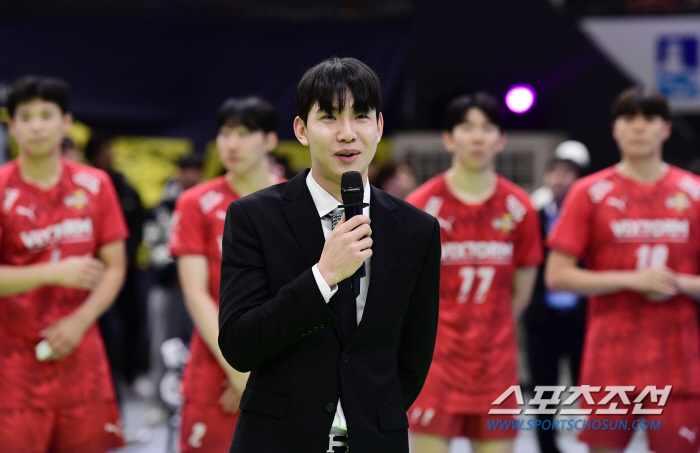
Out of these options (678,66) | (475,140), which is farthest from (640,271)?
(678,66)

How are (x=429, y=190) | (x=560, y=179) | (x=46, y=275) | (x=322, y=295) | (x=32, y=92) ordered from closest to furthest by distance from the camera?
(x=322, y=295)
(x=46, y=275)
(x=32, y=92)
(x=429, y=190)
(x=560, y=179)

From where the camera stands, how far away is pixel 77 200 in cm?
411

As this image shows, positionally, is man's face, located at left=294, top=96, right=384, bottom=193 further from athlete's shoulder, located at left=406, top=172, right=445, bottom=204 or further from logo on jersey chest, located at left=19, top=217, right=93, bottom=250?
athlete's shoulder, located at left=406, top=172, right=445, bottom=204

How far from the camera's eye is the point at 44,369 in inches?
152

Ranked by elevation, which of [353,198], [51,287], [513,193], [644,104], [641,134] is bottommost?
[51,287]

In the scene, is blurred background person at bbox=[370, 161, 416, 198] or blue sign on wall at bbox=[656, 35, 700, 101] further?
blue sign on wall at bbox=[656, 35, 700, 101]

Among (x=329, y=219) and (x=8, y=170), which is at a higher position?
(x=8, y=170)

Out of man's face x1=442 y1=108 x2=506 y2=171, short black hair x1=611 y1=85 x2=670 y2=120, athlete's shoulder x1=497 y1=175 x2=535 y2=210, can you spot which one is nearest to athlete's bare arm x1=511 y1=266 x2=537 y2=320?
athlete's shoulder x1=497 y1=175 x2=535 y2=210

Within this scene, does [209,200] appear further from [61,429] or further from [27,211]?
[61,429]

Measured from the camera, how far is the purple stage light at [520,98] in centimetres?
902

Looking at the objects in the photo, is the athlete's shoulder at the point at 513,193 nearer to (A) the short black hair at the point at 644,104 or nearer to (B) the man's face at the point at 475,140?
(B) the man's face at the point at 475,140

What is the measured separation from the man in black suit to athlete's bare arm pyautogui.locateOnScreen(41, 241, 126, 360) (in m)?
1.81

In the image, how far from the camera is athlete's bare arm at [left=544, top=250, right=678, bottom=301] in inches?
162

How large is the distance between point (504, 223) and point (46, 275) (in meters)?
2.28
